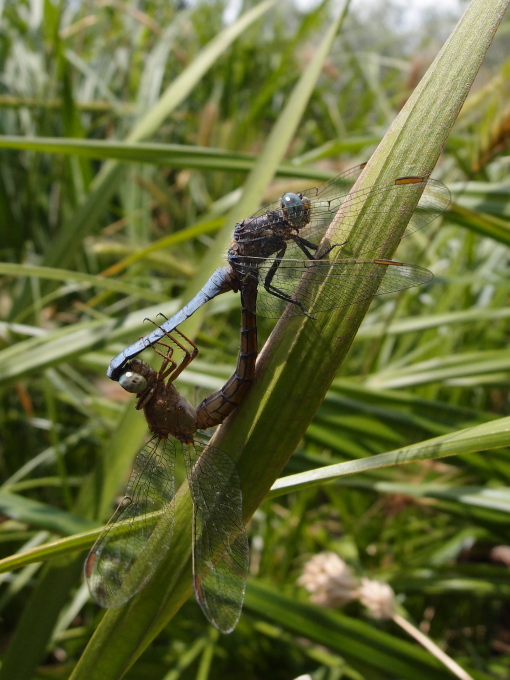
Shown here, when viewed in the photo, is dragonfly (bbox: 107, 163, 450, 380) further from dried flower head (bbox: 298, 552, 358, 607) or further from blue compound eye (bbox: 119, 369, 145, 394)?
dried flower head (bbox: 298, 552, 358, 607)

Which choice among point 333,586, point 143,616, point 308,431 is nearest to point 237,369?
point 143,616

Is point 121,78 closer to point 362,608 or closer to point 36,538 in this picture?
point 36,538

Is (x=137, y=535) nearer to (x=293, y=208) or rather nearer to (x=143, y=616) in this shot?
(x=143, y=616)

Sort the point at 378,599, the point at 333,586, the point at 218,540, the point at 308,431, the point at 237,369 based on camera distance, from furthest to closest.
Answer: the point at 308,431 → the point at 333,586 → the point at 378,599 → the point at 237,369 → the point at 218,540

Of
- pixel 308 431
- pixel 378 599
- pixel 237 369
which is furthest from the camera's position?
pixel 308 431

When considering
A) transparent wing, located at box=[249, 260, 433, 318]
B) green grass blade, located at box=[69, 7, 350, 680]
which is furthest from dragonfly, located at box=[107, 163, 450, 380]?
green grass blade, located at box=[69, 7, 350, 680]

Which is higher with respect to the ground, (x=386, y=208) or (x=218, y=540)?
(x=386, y=208)

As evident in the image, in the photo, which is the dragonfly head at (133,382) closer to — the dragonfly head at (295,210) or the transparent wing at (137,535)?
the transparent wing at (137,535)
